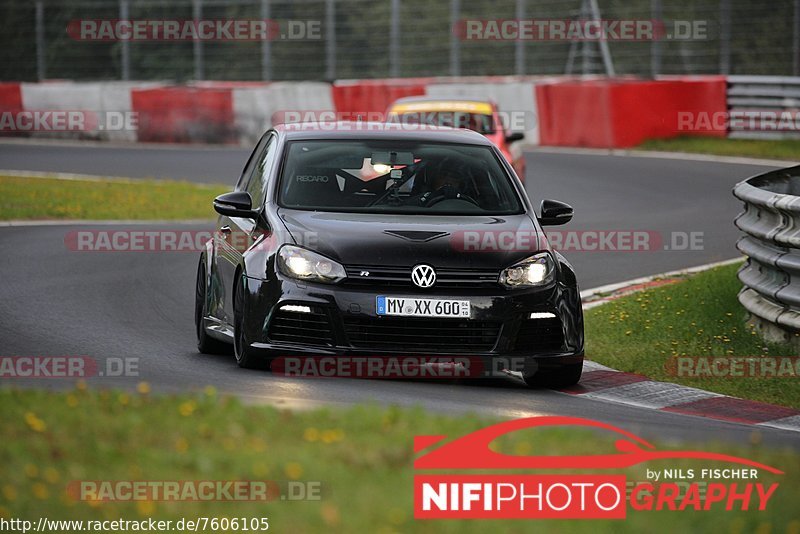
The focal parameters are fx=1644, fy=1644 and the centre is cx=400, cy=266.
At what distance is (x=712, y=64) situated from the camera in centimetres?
3181

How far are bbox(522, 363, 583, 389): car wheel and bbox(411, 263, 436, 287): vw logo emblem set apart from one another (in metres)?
0.99

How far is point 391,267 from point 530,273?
81cm

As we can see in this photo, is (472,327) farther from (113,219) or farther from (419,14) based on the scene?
(419,14)

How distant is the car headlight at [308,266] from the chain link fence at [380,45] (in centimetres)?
2193

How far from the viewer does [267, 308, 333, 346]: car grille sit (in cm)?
905

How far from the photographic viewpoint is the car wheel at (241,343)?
9.33 meters

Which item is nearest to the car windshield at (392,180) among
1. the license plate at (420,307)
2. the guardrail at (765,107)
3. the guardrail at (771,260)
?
the license plate at (420,307)

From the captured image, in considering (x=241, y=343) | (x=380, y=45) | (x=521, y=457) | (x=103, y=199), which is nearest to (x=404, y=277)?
(x=241, y=343)

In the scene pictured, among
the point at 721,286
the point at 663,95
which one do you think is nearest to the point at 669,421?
the point at 721,286

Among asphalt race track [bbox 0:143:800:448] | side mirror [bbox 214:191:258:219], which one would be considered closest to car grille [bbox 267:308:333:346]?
asphalt race track [bbox 0:143:800:448]

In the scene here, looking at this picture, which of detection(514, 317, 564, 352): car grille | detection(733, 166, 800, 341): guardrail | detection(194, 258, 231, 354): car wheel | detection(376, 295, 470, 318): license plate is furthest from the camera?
detection(733, 166, 800, 341): guardrail

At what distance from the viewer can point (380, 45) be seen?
35.4m

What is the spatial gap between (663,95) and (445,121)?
33.6ft

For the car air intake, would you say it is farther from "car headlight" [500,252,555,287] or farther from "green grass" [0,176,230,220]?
"green grass" [0,176,230,220]
